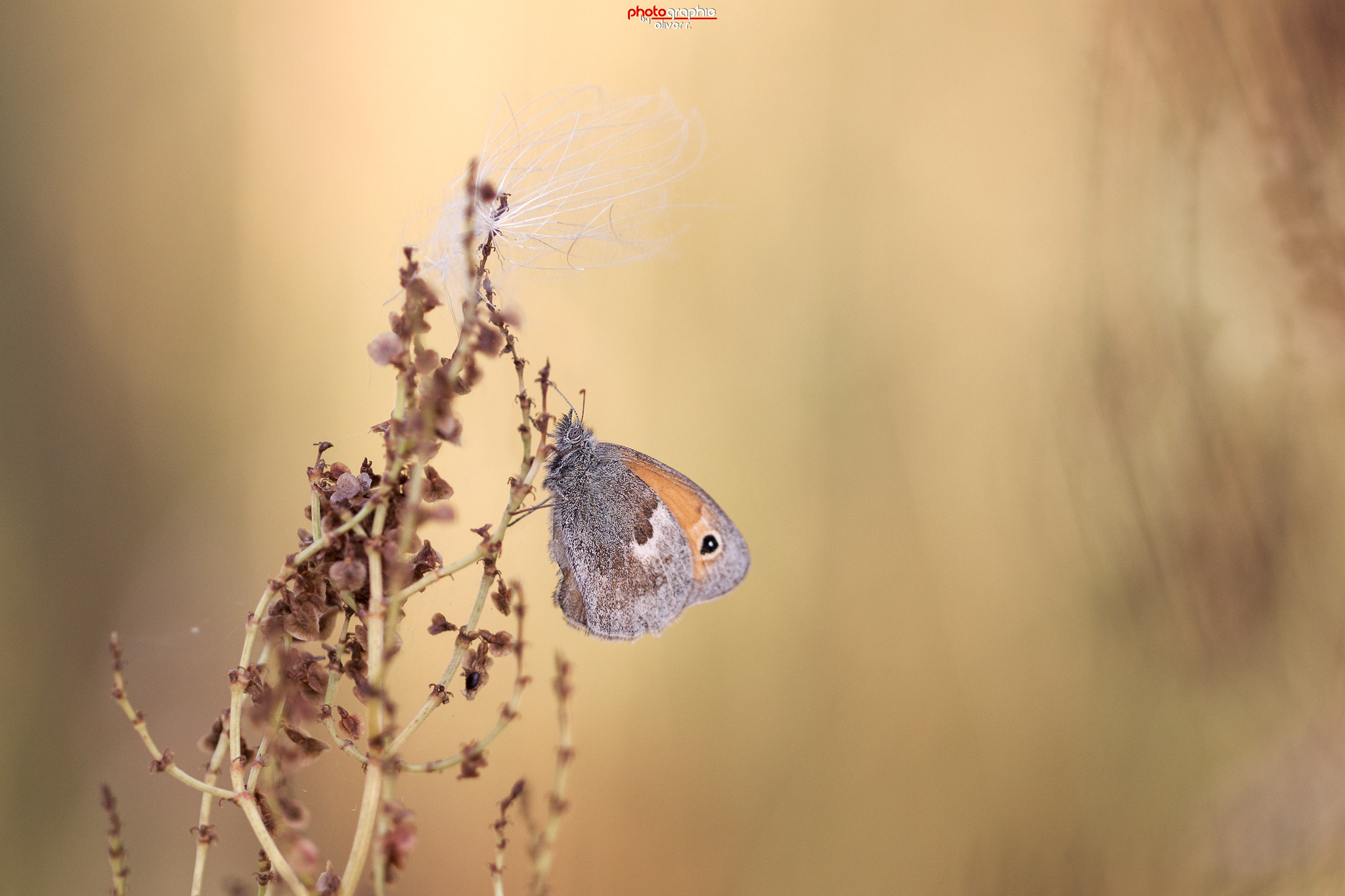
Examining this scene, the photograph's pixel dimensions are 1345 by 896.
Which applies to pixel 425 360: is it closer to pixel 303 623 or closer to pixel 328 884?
pixel 303 623

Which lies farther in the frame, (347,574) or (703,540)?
(703,540)

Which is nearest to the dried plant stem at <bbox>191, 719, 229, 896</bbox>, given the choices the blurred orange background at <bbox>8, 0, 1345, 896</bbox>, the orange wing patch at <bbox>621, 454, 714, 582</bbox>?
the orange wing patch at <bbox>621, 454, 714, 582</bbox>

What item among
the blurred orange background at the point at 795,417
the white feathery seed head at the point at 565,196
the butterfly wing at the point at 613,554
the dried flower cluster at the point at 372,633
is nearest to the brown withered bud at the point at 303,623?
the dried flower cluster at the point at 372,633

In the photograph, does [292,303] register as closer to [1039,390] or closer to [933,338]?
[933,338]

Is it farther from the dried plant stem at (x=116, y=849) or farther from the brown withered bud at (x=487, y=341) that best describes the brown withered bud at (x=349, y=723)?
the brown withered bud at (x=487, y=341)

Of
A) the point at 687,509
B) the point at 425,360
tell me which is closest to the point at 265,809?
the point at 425,360

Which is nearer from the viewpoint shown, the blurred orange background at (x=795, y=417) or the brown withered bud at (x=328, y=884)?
the brown withered bud at (x=328, y=884)

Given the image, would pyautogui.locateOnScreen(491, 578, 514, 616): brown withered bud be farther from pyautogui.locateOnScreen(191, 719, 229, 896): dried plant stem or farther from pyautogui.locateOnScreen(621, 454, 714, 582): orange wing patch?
pyautogui.locateOnScreen(621, 454, 714, 582): orange wing patch
